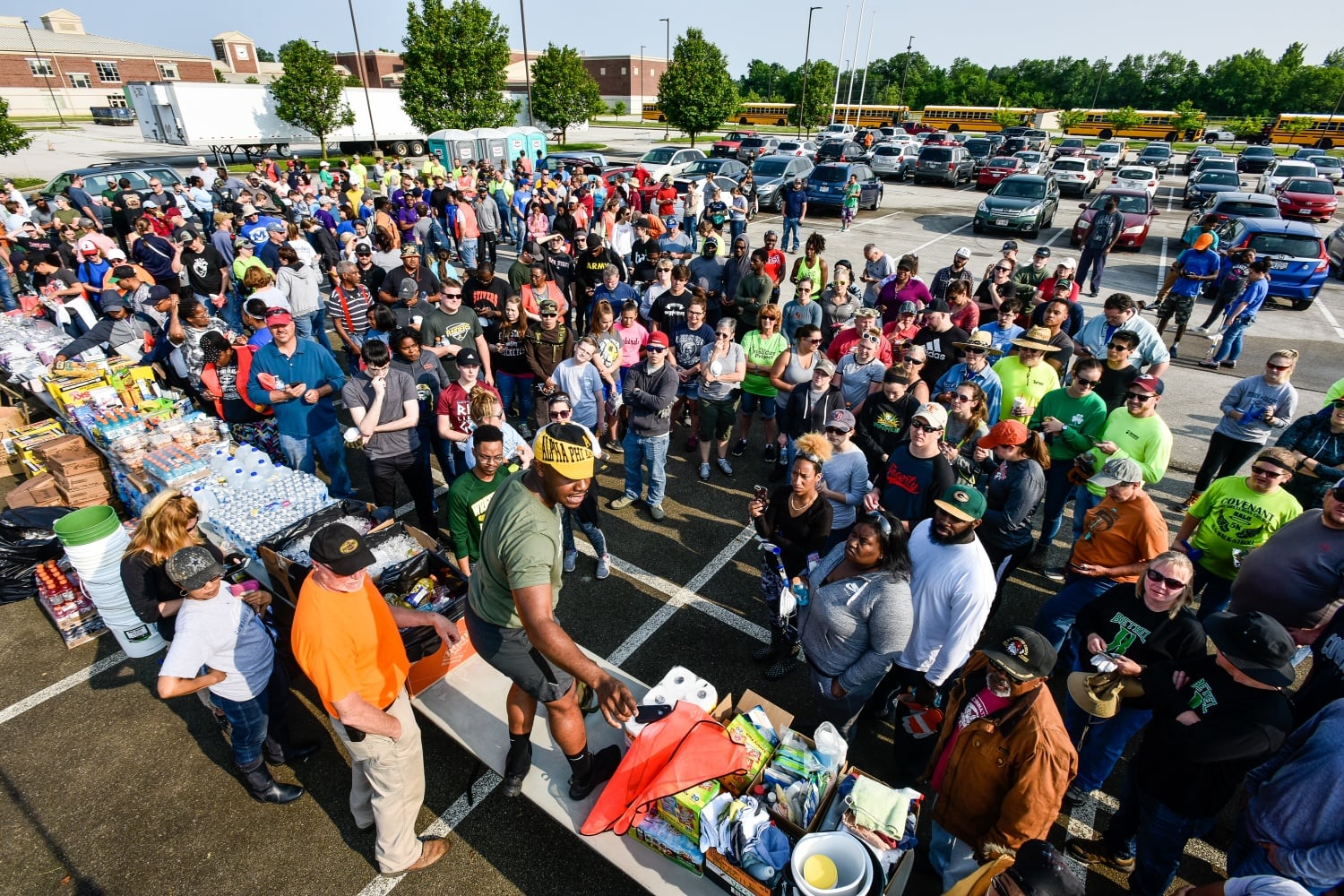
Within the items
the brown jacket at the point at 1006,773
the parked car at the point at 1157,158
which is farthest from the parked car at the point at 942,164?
the brown jacket at the point at 1006,773

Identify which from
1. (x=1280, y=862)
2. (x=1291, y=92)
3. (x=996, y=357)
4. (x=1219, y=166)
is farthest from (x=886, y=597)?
(x=1291, y=92)

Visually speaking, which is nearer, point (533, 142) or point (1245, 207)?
point (1245, 207)

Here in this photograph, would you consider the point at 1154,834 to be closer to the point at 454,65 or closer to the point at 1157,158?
the point at 454,65

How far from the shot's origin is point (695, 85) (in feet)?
122

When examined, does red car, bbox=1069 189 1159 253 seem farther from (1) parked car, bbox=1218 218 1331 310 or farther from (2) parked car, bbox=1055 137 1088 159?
(2) parked car, bbox=1055 137 1088 159

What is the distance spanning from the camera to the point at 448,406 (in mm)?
6000

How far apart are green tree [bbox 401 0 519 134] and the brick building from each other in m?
68.0

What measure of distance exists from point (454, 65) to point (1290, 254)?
110 ft

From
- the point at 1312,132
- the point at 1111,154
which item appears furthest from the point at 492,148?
the point at 1312,132

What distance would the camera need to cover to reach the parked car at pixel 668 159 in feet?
79.3

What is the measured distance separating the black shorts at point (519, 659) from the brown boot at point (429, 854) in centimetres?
123

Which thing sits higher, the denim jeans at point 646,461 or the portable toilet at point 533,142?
the portable toilet at point 533,142

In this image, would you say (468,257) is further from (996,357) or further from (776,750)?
(776,750)

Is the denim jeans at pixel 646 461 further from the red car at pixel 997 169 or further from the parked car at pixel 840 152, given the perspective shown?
the parked car at pixel 840 152
